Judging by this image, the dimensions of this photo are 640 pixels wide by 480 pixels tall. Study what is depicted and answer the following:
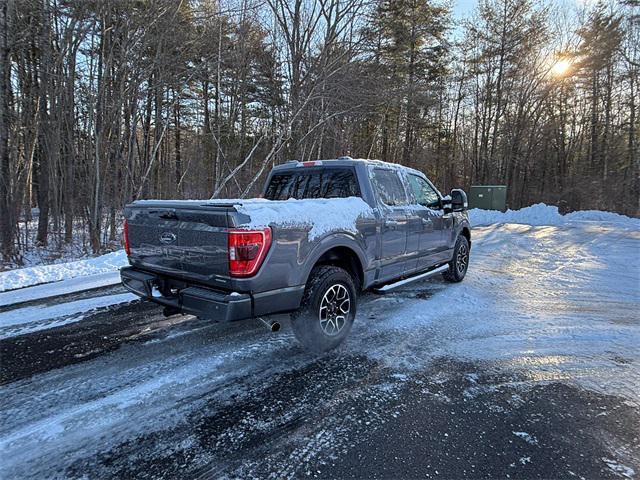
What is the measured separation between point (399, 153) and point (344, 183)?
25.6 meters

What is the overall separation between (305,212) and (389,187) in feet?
6.09

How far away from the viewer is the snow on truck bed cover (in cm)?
317

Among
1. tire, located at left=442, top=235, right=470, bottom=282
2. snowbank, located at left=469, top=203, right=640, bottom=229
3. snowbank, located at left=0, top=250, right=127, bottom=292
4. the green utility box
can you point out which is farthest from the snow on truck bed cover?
the green utility box

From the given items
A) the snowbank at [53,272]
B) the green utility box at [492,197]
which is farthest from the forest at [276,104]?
the green utility box at [492,197]

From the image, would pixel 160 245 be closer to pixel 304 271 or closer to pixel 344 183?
pixel 304 271

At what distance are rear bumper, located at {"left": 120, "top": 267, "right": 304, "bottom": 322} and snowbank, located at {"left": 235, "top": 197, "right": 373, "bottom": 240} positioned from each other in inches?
23.4

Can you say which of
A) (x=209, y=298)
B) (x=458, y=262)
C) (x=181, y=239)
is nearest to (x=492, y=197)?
(x=458, y=262)

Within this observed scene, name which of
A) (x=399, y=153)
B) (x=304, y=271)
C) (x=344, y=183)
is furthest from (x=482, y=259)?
(x=399, y=153)

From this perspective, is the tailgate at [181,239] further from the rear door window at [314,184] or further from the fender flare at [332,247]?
the rear door window at [314,184]

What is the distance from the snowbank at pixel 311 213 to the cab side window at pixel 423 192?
1485 mm

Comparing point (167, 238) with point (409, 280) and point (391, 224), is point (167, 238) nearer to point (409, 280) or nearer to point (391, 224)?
point (391, 224)

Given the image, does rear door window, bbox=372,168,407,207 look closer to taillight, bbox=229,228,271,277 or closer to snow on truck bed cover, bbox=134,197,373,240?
snow on truck bed cover, bbox=134,197,373,240

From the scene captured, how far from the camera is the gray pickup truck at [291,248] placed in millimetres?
3150

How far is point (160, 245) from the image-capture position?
3.66m
